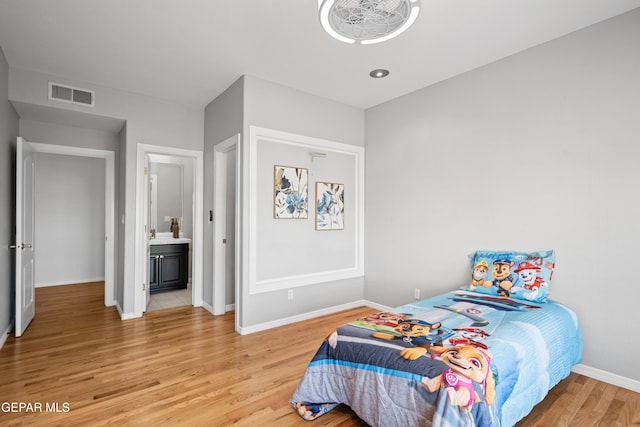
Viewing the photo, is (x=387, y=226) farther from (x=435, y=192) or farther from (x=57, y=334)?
(x=57, y=334)

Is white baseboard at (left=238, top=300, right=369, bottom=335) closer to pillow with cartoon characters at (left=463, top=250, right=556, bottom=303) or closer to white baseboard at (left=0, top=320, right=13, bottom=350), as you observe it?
pillow with cartoon characters at (left=463, top=250, right=556, bottom=303)

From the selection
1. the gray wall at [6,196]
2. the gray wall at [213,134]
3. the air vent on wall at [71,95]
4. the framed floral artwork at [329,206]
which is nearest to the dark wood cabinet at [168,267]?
the gray wall at [213,134]

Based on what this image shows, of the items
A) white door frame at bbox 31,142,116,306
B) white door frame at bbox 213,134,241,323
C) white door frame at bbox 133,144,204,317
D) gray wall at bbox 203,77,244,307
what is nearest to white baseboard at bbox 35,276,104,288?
white door frame at bbox 31,142,116,306

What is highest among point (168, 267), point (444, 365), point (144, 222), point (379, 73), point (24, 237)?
point (379, 73)

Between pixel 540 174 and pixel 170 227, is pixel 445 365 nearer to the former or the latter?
pixel 540 174

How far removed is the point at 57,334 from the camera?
339cm

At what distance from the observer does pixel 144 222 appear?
403cm

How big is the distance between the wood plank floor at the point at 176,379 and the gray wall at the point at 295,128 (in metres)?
0.23

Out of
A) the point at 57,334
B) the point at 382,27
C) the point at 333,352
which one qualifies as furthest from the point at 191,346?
the point at 382,27

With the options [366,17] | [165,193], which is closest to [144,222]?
[165,193]

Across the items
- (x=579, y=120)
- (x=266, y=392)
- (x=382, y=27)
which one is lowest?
(x=266, y=392)

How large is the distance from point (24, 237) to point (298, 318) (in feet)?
10.3

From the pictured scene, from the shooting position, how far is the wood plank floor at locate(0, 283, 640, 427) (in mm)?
2020

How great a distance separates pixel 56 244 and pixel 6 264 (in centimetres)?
298
